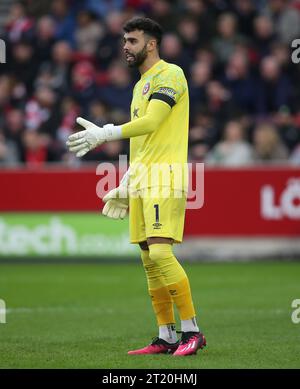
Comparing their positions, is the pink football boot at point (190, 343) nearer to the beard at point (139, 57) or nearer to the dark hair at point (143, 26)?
the beard at point (139, 57)

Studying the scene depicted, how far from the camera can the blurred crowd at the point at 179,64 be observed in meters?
17.1

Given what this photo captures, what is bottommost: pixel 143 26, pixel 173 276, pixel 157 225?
pixel 173 276

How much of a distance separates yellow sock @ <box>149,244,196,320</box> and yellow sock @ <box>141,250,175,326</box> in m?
0.21

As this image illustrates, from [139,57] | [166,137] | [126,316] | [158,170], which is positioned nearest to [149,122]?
[166,137]

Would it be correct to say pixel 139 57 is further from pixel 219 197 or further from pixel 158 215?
pixel 219 197

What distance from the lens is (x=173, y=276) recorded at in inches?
316

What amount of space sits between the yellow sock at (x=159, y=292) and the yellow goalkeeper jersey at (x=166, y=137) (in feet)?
2.10

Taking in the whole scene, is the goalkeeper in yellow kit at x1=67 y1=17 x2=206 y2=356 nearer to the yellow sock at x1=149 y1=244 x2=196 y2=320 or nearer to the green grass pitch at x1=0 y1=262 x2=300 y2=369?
the yellow sock at x1=149 y1=244 x2=196 y2=320

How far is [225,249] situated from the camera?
16.3 m

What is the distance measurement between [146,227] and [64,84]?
1119 cm

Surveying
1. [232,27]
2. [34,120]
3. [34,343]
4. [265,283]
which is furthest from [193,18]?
[34,343]

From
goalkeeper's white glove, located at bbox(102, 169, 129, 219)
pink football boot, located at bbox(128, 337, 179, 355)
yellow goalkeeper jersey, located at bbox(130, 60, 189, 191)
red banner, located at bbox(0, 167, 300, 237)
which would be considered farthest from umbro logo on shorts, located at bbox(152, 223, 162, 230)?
red banner, located at bbox(0, 167, 300, 237)

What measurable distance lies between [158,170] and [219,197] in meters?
8.37

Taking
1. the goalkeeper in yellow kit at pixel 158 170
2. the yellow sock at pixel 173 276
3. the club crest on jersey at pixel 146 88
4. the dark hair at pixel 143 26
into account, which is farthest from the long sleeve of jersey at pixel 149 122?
the yellow sock at pixel 173 276
